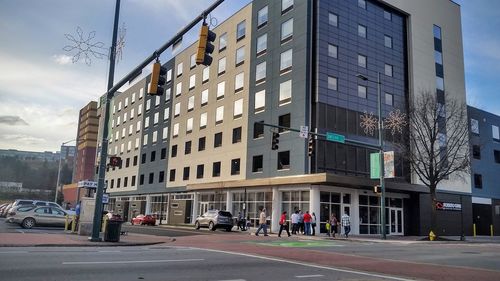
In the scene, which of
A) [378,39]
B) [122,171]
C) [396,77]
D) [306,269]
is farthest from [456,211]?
[122,171]

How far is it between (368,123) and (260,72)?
11330 mm

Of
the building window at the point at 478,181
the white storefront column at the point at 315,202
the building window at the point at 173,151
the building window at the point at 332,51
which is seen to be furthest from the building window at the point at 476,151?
the building window at the point at 173,151

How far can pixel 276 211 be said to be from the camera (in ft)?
126

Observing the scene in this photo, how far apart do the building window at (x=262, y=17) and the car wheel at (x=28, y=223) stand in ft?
90.3

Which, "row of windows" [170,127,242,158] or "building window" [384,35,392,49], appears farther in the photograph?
"row of windows" [170,127,242,158]

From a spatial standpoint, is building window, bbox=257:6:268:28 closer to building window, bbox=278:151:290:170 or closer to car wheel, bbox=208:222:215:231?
building window, bbox=278:151:290:170

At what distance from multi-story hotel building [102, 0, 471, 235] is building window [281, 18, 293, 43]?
4.1 inches

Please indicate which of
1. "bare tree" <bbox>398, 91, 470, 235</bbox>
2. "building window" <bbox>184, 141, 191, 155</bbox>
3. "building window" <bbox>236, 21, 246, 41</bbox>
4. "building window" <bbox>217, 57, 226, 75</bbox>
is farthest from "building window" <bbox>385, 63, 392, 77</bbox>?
"building window" <bbox>184, 141, 191, 155</bbox>

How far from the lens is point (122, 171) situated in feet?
242

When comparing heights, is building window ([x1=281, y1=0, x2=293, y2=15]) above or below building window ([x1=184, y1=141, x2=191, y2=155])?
above

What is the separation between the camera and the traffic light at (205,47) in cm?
1273

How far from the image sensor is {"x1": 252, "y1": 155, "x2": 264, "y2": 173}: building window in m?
41.4

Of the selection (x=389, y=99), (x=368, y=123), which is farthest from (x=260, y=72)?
(x=389, y=99)

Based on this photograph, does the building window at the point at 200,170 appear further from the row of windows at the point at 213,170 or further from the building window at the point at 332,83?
the building window at the point at 332,83
